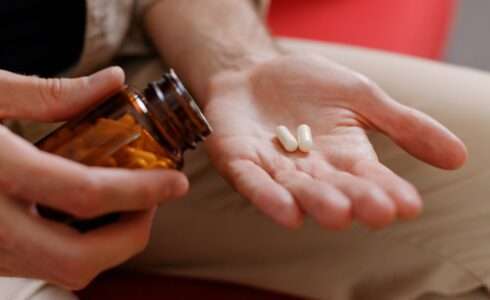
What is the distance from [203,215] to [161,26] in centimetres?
24

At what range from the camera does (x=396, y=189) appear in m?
0.51

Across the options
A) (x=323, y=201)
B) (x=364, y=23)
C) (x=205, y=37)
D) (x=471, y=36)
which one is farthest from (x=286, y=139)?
(x=471, y=36)

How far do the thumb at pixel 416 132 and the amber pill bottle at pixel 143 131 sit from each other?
169 millimetres

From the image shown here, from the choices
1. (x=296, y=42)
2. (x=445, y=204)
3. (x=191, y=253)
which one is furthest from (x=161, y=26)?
(x=445, y=204)

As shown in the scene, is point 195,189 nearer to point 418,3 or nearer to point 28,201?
point 28,201

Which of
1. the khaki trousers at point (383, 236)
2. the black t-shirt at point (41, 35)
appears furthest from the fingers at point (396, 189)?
the black t-shirt at point (41, 35)

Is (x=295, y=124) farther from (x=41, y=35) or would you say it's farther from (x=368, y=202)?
(x=41, y=35)

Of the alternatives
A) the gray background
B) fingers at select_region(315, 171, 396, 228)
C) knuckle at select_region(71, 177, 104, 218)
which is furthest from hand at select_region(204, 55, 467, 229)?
the gray background

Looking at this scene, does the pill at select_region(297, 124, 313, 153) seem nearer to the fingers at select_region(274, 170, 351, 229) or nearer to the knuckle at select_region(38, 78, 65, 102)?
the fingers at select_region(274, 170, 351, 229)

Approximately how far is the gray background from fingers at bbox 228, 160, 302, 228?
124cm

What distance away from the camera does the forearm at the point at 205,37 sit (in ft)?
2.50

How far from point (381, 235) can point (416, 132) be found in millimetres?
112

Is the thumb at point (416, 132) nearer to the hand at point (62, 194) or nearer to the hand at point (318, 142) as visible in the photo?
the hand at point (318, 142)

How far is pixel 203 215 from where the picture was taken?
0.70 metres
